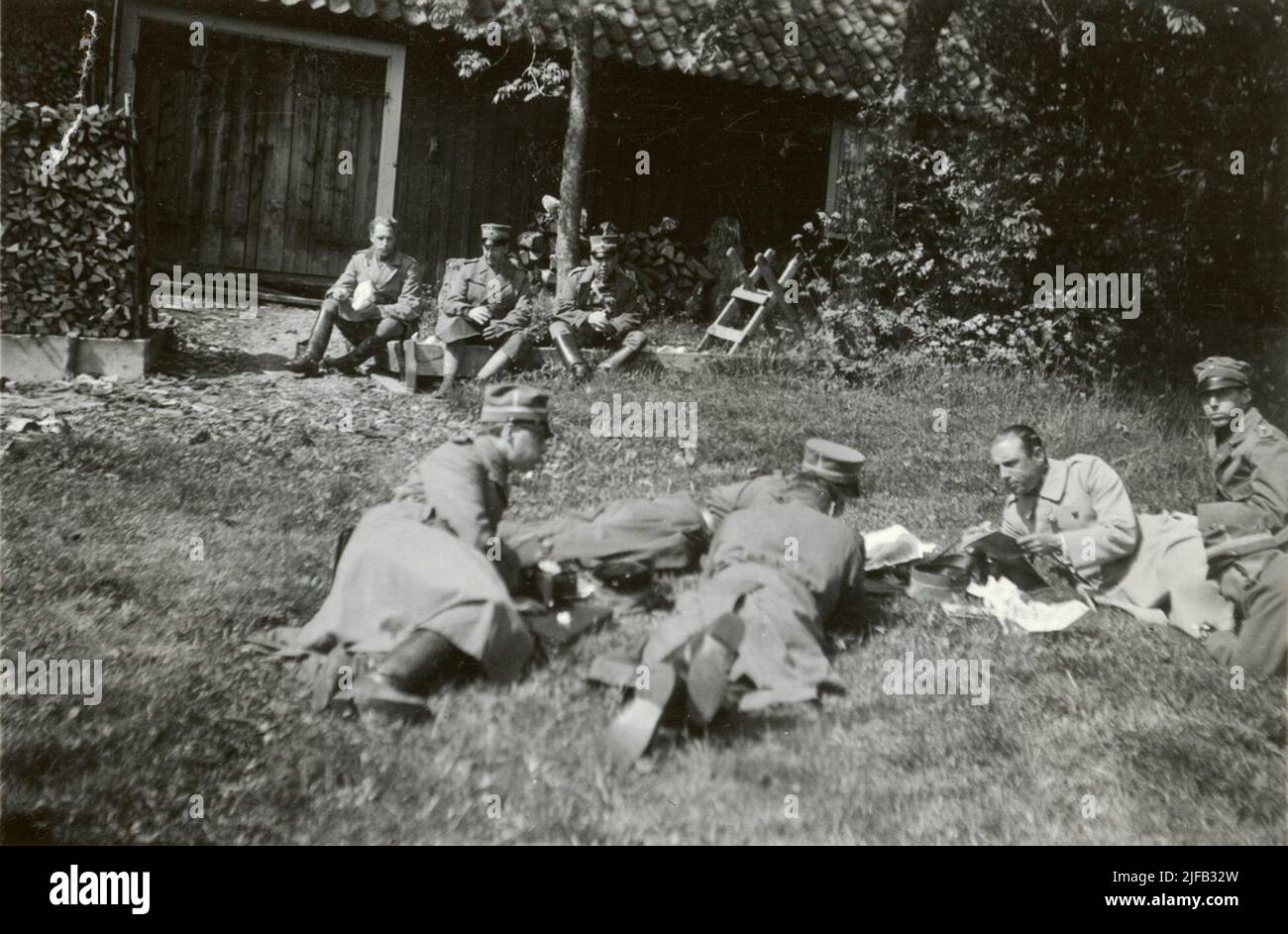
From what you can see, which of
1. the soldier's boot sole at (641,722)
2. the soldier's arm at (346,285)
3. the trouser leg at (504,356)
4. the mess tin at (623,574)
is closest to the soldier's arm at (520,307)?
the trouser leg at (504,356)

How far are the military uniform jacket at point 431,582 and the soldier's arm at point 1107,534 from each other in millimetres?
2768

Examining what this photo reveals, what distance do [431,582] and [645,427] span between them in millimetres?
3859

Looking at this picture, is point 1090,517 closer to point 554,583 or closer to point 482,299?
point 554,583

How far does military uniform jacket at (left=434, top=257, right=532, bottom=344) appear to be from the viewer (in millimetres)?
8609

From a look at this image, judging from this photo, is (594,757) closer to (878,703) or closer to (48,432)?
(878,703)

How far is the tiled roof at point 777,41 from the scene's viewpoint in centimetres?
1086

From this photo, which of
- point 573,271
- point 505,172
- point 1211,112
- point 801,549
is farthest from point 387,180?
point 801,549

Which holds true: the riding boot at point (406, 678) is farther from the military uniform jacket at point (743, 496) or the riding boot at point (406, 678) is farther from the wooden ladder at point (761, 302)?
the wooden ladder at point (761, 302)

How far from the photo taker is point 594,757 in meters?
3.74

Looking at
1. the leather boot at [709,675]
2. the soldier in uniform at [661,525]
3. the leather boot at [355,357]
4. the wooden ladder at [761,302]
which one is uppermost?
the wooden ladder at [761,302]

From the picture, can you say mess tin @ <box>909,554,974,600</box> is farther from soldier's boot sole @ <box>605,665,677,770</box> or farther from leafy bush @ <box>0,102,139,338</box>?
leafy bush @ <box>0,102,139,338</box>

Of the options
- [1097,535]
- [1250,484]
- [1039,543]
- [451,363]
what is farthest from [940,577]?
[451,363]

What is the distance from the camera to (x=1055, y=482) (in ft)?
18.4

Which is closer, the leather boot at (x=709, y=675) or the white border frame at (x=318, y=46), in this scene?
the leather boot at (x=709, y=675)
